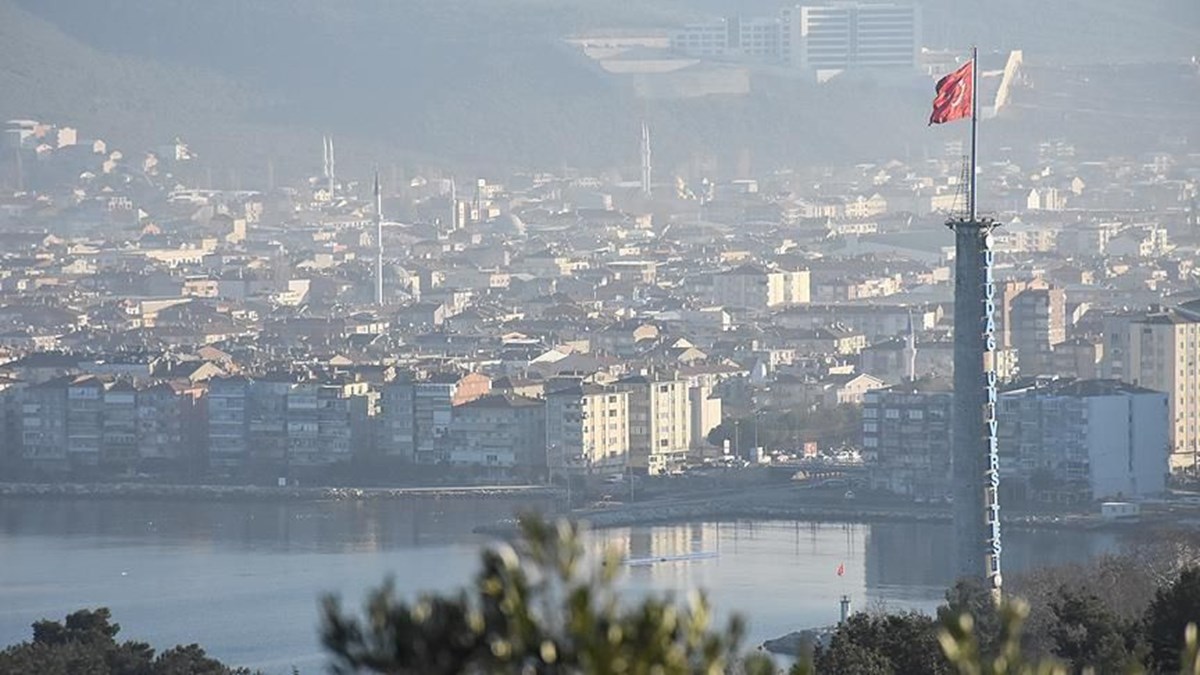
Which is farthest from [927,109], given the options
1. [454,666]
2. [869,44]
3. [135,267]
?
[454,666]

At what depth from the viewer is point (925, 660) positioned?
297 inches

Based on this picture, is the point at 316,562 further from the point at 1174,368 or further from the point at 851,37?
the point at 851,37

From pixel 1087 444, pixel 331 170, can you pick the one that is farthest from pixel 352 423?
pixel 331 170

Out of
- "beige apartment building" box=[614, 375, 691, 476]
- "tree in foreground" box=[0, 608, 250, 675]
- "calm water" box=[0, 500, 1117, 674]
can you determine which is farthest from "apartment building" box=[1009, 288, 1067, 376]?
"tree in foreground" box=[0, 608, 250, 675]

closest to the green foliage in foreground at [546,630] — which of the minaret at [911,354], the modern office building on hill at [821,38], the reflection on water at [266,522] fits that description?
the reflection on water at [266,522]

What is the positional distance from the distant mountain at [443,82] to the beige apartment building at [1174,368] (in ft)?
101

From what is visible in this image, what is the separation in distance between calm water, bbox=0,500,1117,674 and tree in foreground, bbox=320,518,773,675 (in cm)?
825

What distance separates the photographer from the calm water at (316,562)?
42.7ft

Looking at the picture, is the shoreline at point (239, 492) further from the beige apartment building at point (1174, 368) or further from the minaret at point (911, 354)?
the minaret at point (911, 354)

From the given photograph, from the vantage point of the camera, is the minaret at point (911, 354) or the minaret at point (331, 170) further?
the minaret at point (331, 170)

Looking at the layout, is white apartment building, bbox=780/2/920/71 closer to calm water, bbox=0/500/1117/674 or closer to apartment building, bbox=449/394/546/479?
apartment building, bbox=449/394/546/479

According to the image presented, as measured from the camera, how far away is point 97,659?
903cm

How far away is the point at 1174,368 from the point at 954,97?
24.1ft

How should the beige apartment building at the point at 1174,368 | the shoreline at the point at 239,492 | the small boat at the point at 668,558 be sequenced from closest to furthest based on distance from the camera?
the small boat at the point at 668,558 < the shoreline at the point at 239,492 < the beige apartment building at the point at 1174,368
